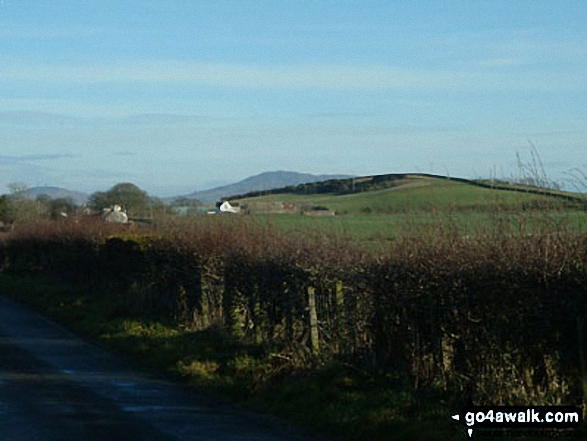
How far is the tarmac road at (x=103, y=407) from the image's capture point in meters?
11.9

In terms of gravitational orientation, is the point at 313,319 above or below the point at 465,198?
below

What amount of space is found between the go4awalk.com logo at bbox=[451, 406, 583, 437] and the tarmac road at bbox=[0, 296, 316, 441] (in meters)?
2.09

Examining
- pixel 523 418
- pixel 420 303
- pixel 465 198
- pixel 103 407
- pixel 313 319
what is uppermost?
pixel 465 198

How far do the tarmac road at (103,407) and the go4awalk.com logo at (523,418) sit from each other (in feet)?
6.87

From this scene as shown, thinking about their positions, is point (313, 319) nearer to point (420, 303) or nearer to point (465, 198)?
point (420, 303)

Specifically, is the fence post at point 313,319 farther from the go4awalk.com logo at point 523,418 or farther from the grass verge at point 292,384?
the go4awalk.com logo at point 523,418

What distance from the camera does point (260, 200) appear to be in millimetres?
30484

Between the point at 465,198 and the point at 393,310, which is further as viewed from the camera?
the point at 465,198

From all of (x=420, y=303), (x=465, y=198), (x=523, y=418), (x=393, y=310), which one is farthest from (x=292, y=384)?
(x=465, y=198)

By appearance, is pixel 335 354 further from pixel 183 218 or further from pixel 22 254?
pixel 22 254

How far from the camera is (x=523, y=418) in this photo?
1026cm

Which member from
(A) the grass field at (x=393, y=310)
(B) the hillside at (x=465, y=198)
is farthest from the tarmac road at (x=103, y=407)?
(B) the hillside at (x=465, y=198)

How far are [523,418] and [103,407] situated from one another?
20.1 ft

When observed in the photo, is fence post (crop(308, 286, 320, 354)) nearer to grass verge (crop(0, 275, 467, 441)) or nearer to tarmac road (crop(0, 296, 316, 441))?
grass verge (crop(0, 275, 467, 441))
